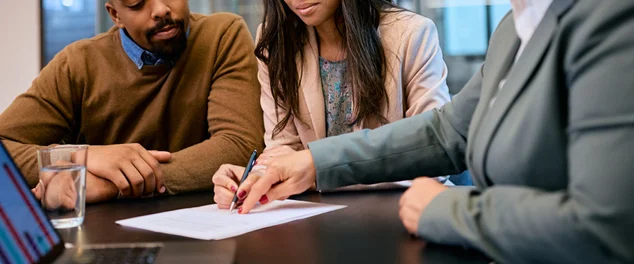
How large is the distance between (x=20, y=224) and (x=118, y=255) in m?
0.12

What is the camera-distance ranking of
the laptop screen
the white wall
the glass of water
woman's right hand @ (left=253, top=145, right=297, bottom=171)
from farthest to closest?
the white wall, woman's right hand @ (left=253, top=145, right=297, bottom=171), the glass of water, the laptop screen

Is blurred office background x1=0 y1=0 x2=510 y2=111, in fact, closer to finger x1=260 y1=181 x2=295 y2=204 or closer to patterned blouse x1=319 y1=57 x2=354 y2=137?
patterned blouse x1=319 y1=57 x2=354 y2=137

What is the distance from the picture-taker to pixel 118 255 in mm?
743

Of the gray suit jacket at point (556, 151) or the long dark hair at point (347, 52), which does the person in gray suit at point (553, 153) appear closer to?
the gray suit jacket at point (556, 151)

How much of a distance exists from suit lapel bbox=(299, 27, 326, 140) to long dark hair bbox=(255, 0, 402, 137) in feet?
0.07

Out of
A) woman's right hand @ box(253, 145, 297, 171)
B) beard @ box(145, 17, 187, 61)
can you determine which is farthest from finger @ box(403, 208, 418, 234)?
beard @ box(145, 17, 187, 61)

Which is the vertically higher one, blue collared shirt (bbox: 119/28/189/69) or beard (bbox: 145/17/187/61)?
beard (bbox: 145/17/187/61)

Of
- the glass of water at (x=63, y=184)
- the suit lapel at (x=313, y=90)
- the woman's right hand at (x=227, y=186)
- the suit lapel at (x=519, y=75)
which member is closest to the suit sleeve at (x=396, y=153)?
the woman's right hand at (x=227, y=186)

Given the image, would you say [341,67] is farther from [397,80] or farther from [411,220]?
[411,220]

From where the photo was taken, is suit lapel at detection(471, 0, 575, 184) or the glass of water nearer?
suit lapel at detection(471, 0, 575, 184)

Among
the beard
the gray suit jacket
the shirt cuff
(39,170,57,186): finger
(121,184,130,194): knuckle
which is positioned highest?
the gray suit jacket

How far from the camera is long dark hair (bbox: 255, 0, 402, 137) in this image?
1.56 meters

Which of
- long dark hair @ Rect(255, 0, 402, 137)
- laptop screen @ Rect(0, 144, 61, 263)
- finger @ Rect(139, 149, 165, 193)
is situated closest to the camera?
laptop screen @ Rect(0, 144, 61, 263)

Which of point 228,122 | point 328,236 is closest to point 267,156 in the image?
point 228,122
